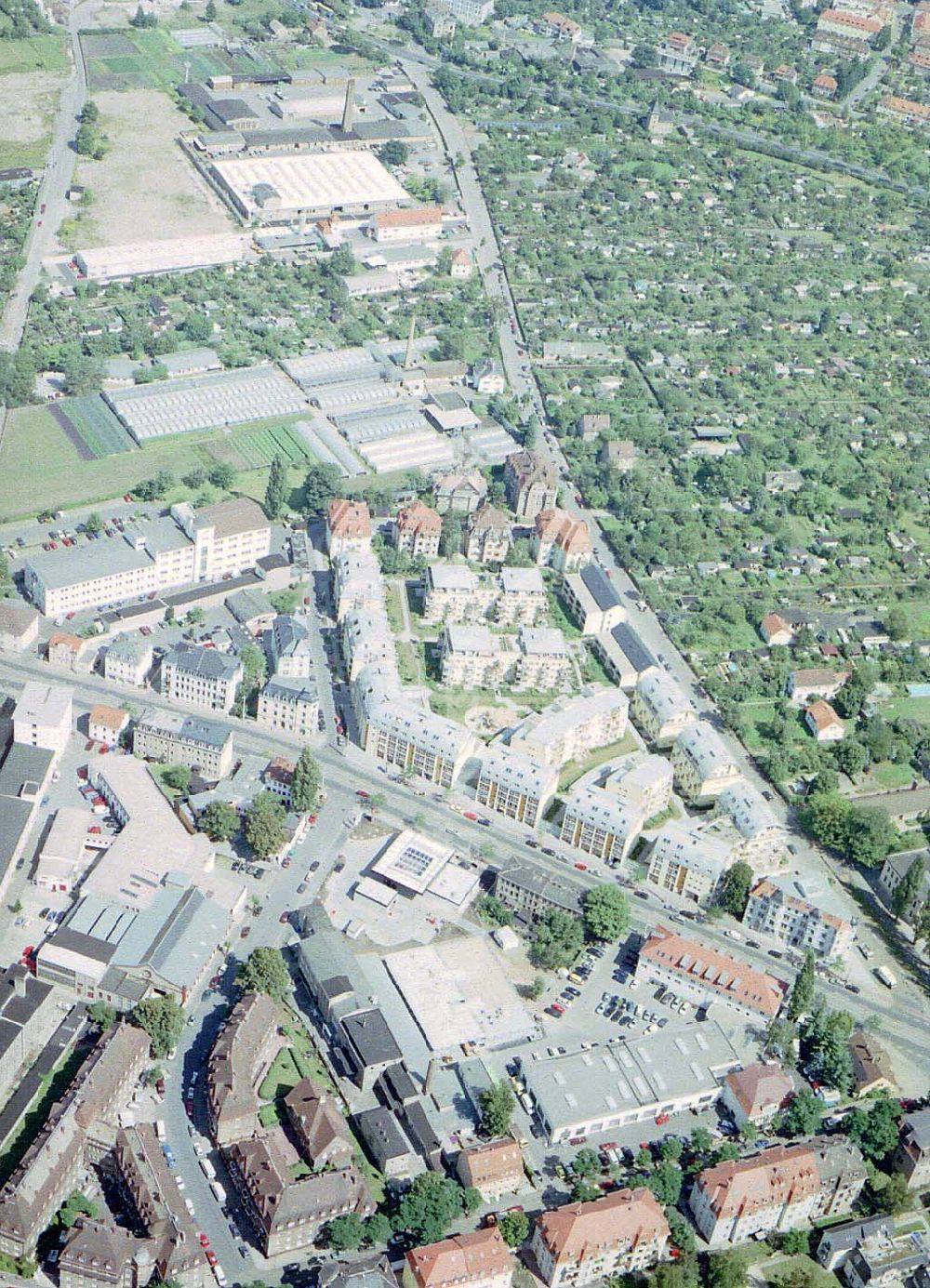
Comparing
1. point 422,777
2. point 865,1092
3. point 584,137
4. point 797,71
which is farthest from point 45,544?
point 797,71

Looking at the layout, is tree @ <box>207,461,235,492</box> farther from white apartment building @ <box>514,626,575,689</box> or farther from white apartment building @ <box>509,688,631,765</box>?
white apartment building @ <box>509,688,631,765</box>

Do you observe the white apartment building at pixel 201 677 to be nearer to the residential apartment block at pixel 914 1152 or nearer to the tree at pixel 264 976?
the tree at pixel 264 976

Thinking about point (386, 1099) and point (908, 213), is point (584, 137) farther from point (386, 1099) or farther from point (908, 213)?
point (386, 1099)

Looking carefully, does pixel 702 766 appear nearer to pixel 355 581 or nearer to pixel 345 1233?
pixel 355 581

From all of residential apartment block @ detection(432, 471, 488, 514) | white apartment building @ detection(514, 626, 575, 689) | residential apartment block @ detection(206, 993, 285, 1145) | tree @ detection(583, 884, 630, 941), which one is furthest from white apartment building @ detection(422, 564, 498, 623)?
residential apartment block @ detection(206, 993, 285, 1145)

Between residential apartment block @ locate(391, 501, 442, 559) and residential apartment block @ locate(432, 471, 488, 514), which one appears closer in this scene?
residential apartment block @ locate(391, 501, 442, 559)

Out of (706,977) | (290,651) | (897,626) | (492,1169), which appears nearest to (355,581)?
→ (290,651)
